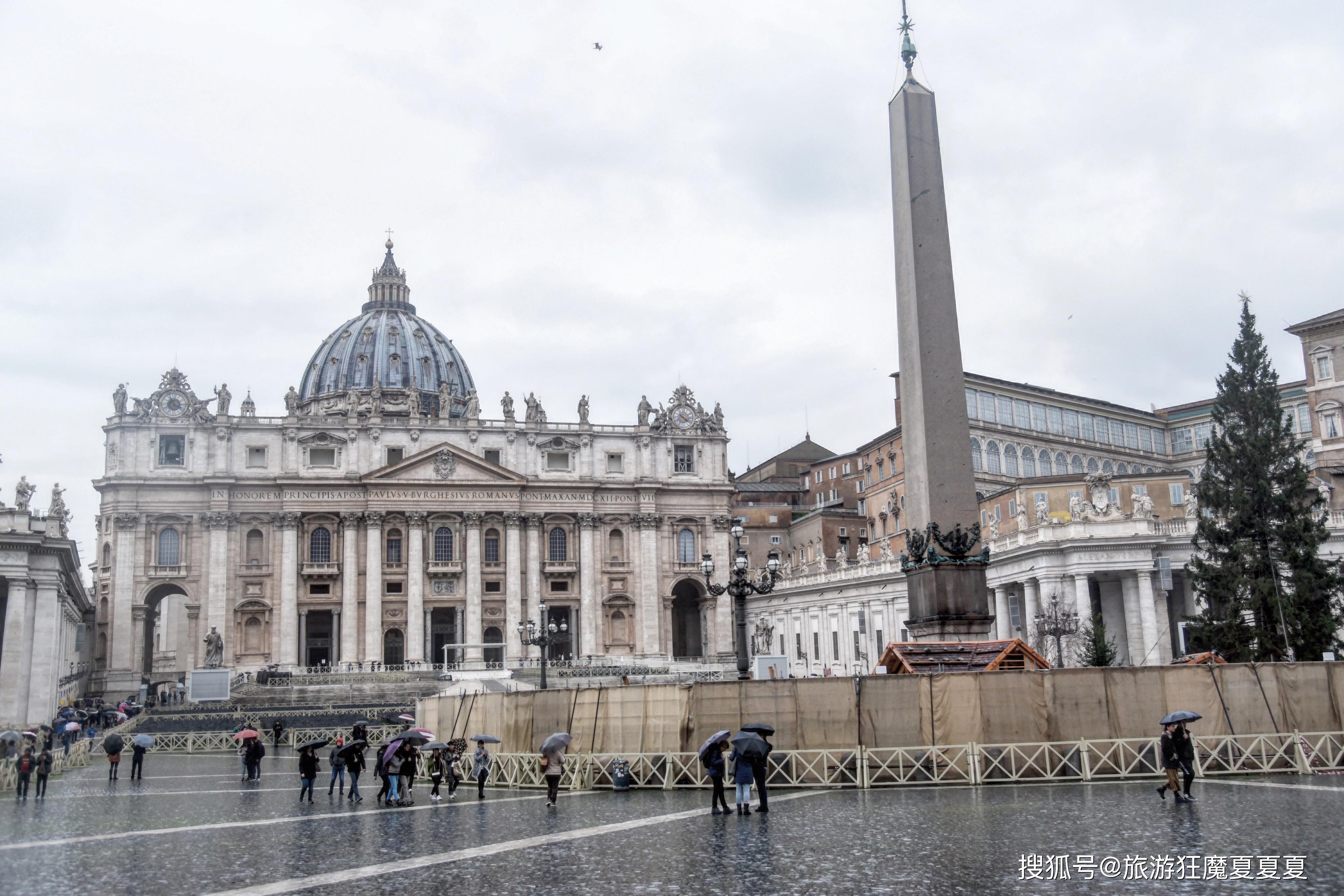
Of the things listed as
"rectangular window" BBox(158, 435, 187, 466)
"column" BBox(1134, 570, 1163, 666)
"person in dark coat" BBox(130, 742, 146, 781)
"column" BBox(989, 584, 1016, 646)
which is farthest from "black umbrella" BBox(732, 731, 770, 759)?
"rectangular window" BBox(158, 435, 187, 466)

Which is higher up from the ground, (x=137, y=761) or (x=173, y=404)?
(x=173, y=404)

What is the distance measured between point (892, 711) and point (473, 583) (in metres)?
56.5

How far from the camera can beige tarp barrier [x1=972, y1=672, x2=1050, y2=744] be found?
59.7ft

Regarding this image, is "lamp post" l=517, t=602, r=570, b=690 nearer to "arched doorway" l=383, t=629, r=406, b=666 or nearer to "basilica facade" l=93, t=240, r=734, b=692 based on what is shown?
"basilica facade" l=93, t=240, r=734, b=692

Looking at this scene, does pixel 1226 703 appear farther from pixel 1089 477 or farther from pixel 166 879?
pixel 1089 477

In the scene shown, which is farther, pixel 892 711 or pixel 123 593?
pixel 123 593

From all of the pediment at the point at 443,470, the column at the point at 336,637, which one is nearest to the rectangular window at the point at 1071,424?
the pediment at the point at 443,470

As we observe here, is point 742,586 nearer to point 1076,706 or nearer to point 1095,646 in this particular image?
point 1076,706

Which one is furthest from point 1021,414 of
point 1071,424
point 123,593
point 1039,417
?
point 123,593

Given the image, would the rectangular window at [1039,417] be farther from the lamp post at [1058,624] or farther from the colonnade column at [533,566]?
the colonnade column at [533,566]

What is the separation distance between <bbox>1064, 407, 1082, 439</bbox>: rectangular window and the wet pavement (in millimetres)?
53135

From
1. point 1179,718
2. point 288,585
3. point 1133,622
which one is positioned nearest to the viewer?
point 1179,718

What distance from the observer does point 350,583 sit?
7131cm

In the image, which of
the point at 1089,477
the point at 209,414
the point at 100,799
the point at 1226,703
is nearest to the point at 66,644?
the point at 209,414
